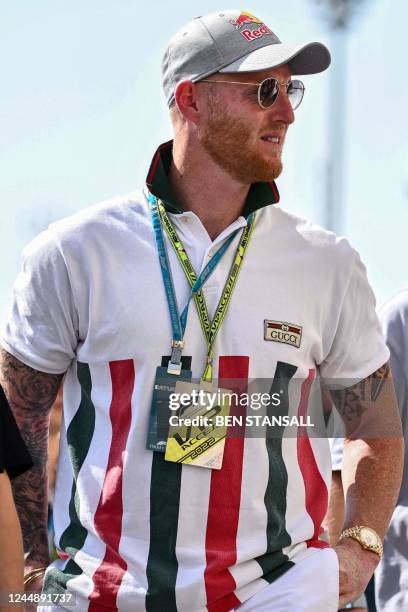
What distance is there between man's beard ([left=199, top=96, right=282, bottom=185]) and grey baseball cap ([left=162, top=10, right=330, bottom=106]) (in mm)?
156

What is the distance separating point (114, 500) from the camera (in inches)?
163

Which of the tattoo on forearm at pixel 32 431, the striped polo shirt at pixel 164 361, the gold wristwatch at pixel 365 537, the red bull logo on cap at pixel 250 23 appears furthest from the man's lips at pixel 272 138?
the gold wristwatch at pixel 365 537

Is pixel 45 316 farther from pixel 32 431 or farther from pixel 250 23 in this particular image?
pixel 250 23

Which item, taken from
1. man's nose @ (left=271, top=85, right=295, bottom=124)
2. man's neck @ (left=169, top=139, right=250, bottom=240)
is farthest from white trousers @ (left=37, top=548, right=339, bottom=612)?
man's nose @ (left=271, top=85, right=295, bottom=124)

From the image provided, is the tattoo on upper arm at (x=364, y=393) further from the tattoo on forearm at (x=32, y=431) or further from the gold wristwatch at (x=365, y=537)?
the tattoo on forearm at (x=32, y=431)

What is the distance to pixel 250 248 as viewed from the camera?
14.7ft

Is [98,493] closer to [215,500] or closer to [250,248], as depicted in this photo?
[215,500]

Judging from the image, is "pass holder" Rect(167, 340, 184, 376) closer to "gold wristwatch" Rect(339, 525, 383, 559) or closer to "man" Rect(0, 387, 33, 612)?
"man" Rect(0, 387, 33, 612)

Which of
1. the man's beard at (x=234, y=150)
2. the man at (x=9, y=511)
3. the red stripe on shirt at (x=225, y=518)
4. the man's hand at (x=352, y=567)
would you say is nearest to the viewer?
the man at (x=9, y=511)

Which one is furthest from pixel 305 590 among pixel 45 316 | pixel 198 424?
pixel 45 316

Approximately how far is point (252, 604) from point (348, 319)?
3.54 feet

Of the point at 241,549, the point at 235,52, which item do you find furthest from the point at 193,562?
the point at 235,52

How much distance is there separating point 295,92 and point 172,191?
57 cm

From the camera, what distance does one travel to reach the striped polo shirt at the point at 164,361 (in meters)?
4.09
